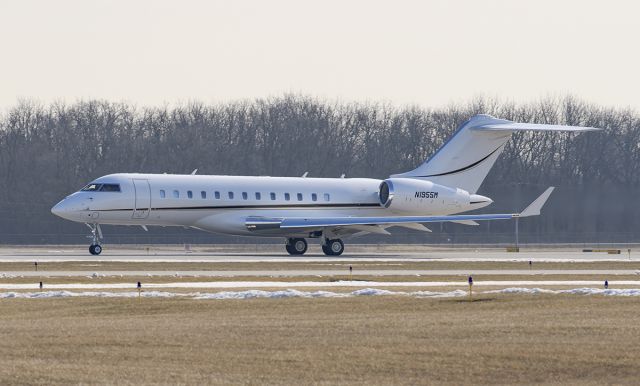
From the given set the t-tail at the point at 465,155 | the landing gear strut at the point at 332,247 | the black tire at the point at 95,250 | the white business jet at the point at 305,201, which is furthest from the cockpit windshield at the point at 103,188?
the t-tail at the point at 465,155

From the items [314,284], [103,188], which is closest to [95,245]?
[103,188]

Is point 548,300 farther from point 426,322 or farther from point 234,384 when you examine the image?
point 234,384

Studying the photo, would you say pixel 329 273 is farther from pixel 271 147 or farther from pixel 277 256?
pixel 271 147

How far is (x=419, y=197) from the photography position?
210 feet

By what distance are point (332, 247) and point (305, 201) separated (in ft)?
8.37

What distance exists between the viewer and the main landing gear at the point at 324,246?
63031 millimetres

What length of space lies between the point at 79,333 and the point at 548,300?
12.5 meters

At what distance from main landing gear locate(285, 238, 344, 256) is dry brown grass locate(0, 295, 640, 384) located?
31.4 meters

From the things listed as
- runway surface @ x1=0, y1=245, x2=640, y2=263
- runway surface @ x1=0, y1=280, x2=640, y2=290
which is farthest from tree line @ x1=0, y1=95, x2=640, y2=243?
runway surface @ x1=0, y1=280, x2=640, y2=290

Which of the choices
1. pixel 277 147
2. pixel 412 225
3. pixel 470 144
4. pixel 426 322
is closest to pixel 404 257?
pixel 412 225

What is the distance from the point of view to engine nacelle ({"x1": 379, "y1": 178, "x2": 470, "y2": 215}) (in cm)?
6381

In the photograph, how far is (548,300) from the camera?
105ft

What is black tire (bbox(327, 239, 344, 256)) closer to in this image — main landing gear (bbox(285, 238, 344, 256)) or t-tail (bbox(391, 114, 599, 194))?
main landing gear (bbox(285, 238, 344, 256))

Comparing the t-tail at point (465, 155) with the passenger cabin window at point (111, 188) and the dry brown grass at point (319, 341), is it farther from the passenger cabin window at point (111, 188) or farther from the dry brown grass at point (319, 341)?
the dry brown grass at point (319, 341)
